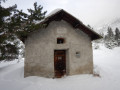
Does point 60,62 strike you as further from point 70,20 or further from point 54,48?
point 70,20

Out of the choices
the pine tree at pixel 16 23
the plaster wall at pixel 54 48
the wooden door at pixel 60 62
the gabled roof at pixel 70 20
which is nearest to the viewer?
the pine tree at pixel 16 23

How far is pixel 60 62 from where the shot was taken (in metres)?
→ 9.40

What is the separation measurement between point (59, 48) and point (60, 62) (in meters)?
1.64

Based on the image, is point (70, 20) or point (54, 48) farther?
point (70, 20)

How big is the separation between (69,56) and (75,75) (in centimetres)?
194

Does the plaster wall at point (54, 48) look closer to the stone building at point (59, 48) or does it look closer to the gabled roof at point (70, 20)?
the stone building at point (59, 48)

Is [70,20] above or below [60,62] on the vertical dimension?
above

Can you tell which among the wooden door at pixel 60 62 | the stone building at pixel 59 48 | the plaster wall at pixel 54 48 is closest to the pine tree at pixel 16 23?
the stone building at pixel 59 48

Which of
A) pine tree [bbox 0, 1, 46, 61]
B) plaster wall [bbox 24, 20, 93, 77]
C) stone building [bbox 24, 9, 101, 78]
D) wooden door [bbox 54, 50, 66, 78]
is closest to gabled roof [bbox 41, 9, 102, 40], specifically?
stone building [bbox 24, 9, 101, 78]

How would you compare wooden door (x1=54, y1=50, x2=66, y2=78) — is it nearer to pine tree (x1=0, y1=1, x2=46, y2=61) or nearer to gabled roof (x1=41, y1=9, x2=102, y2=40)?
gabled roof (x1=41, y1=9, x2=102, y2=40)

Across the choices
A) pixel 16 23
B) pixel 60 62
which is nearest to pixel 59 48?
pixel 60 62

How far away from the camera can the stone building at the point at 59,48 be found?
8.01 m

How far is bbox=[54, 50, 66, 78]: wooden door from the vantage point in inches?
363

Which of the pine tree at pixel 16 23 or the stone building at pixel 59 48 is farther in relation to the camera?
the stone building at pixel 59 48
